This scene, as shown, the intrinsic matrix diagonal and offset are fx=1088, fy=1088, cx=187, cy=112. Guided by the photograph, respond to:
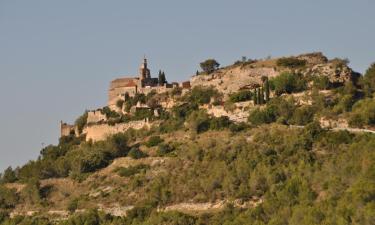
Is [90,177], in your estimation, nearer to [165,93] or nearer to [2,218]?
[2,218]

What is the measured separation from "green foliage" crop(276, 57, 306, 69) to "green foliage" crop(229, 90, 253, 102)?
3.73m

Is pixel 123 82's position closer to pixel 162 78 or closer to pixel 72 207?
pixel 162 78

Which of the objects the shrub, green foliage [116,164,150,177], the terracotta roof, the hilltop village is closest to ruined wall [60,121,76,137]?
the hilltop village

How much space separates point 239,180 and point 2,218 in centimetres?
1669

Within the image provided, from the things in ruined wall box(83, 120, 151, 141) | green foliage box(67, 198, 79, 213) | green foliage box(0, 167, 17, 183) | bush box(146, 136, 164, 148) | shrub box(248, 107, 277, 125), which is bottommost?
green foliage box(67, 198, 79, 213)

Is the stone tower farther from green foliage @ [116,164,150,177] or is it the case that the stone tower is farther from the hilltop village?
green foliage @ [116,164,150,177]

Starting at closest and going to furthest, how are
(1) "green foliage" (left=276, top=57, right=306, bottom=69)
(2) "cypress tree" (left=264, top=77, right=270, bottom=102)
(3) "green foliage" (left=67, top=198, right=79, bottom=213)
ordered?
(3) "green foliage" (left=67, top=198, right=79, bottom=213), (2) "cypress tree" (left=264, top=77, right=270, bottom=102), (1) "green foliage" (left=276, top=57, right=306, bottom=69)

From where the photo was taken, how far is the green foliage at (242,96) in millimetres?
73625

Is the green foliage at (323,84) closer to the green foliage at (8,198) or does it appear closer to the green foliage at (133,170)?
the green foliage at (133,170)

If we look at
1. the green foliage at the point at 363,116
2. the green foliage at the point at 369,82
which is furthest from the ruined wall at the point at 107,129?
the green foliage at the point at 363,116

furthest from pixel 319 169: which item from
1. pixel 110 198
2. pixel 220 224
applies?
pixel 110 198

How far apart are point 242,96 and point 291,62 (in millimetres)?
4796

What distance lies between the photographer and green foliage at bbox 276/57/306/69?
247 ft

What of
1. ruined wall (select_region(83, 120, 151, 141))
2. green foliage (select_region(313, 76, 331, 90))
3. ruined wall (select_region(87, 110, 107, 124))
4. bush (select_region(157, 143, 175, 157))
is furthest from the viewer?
ruined wall (select_region(87, 110, 107, 124))
